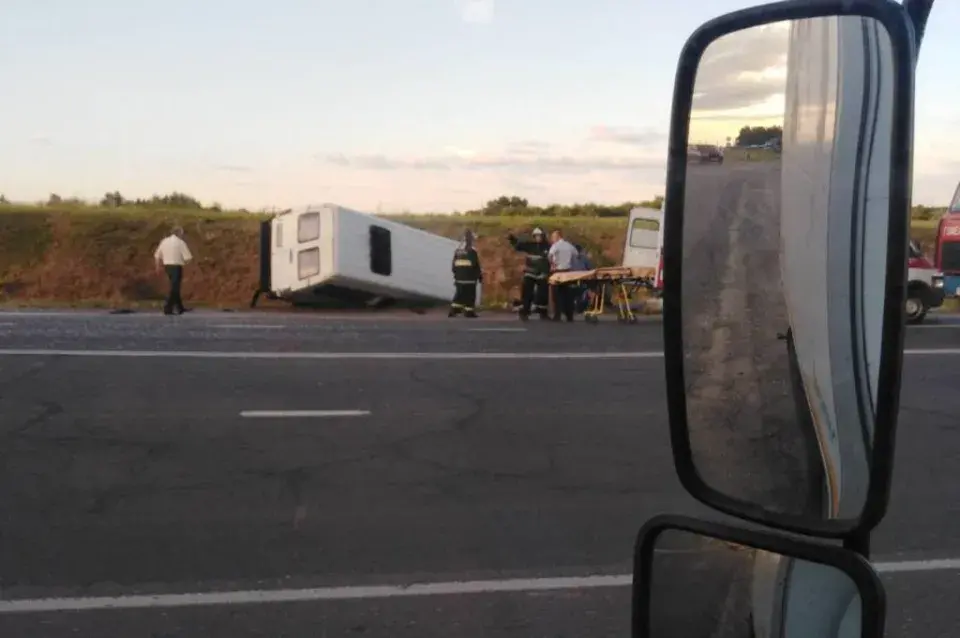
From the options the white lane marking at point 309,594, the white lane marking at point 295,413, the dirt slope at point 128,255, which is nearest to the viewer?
the white lane marking at point 309,594

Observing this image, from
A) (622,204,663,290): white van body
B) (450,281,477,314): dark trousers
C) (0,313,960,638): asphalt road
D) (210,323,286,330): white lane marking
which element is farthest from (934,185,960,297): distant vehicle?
(210,323,286,330): white lane marking

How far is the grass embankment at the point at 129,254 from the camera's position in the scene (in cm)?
3231

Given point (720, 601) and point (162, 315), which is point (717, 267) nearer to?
point (720, 601)

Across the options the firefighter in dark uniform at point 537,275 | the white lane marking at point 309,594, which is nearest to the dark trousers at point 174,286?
the firefighter in dark uniform at point 537,275

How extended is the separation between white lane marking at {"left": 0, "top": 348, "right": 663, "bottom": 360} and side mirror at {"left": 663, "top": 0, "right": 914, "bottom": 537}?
11.5 meters

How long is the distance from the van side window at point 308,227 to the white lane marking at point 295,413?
44.6 feet

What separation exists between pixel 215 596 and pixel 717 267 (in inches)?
150

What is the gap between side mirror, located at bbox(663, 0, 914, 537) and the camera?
1437 millimetres

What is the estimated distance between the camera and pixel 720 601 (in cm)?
178

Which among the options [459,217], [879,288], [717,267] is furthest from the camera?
[459,217]

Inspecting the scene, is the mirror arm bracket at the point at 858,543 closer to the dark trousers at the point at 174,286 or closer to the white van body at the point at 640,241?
the dark trousers at the point at 174,286

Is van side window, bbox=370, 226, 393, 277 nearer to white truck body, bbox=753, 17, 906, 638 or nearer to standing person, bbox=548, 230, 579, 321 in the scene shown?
standing person, bbox=548, 230, 579, 321

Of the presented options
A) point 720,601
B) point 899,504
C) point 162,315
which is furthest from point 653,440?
point 162,315

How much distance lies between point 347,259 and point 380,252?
3.72 feet
